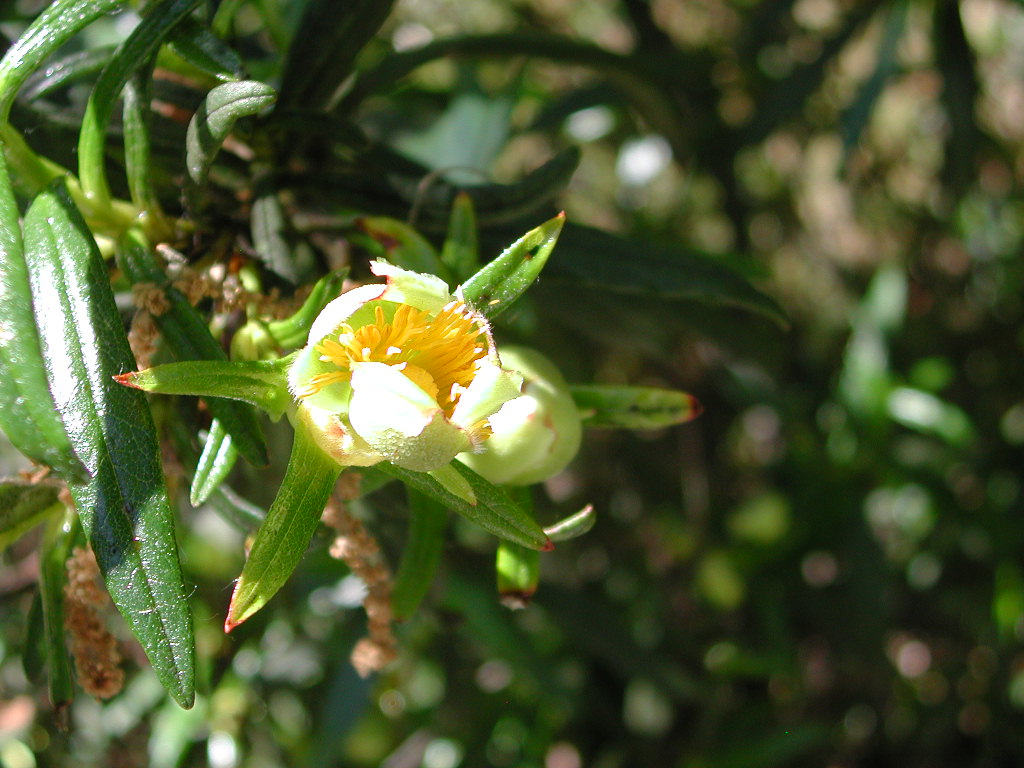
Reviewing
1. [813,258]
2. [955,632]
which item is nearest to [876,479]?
[955,632]

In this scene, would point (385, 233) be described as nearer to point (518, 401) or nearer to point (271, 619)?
point (518, 401)

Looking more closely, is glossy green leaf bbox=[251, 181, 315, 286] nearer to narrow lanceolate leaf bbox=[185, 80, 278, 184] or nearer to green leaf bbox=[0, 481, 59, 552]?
narrow lanceolate leaf bbox=[185, 80, 278, 184]

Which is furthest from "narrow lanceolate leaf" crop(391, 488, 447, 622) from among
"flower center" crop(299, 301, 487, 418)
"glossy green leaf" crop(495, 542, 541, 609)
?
"flower center" crop(299, 301, 487, 418)

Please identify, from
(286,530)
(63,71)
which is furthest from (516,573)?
(63,71)

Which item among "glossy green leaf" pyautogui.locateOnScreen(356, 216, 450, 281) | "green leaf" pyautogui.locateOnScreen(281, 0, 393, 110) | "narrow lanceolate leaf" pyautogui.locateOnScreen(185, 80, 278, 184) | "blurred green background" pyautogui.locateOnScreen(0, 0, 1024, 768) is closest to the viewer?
"narrow lanceolate leaf" pyautogui.locateOnScreen(185, 80, 278, 184)

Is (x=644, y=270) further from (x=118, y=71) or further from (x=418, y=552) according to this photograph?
(x=118, y=71)

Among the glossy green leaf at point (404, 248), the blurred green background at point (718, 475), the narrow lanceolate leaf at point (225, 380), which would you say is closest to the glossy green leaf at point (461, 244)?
the glossy green leaf at point (404, 248)
